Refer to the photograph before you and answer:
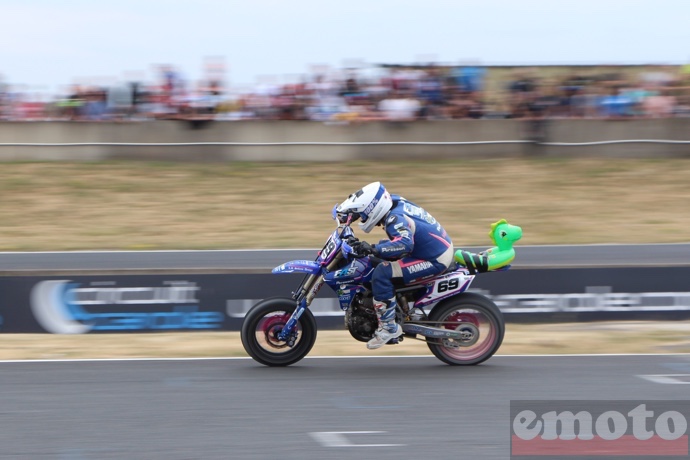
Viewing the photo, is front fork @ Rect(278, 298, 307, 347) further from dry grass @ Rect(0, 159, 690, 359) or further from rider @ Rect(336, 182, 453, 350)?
dry grass @ Rect(0, 159, 690, 359)

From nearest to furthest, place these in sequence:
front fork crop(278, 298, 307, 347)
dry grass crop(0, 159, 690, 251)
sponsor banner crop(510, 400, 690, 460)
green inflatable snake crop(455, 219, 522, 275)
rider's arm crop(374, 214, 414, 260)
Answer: sponsor banner crop(510, 400, 690, 460), rider's arm crop(374, 214, 414, 260), front fork crop(278, 298, 307, 347), green inflatable snake crop(455, 219, 522, 275), dry grass crop(0, 159, 690, 251)

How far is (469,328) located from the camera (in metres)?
7.93

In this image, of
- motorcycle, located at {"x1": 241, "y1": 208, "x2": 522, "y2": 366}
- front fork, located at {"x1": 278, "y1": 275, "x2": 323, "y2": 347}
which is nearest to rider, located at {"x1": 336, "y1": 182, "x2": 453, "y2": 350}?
motorcycle, located at {"x1": 241, "y1": 208, "x2": 522, "y2": 366}

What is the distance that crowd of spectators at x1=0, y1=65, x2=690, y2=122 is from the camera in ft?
65.8

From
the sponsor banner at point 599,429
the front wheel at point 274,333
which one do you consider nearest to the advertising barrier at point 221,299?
the front wheel at point 274,333

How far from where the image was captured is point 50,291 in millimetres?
10367

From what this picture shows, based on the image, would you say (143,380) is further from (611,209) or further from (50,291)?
(611,209)

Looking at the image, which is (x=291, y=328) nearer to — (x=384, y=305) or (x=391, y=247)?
(x=384, y=305)

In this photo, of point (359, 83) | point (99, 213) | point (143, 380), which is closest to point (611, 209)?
point (359, 83)

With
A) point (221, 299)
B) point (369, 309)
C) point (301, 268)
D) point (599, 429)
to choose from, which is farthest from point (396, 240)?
point (221, 299)

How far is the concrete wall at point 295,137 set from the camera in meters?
20.3

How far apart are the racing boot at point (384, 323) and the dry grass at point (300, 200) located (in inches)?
302

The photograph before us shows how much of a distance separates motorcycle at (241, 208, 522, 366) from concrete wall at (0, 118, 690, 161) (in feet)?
40.9

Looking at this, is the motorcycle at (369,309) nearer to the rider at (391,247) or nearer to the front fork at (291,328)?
the front fork at (291,328)
